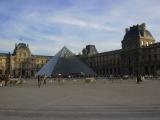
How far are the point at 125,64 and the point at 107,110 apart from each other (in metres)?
99.9

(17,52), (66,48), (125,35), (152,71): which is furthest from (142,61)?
(17,52)

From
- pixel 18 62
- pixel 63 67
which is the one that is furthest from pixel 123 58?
pixel 63 67

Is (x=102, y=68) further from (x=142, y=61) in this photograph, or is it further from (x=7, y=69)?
(x=7, y=69)

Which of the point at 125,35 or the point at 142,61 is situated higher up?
the point at 125,35

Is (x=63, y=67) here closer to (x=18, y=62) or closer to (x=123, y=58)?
(x=123, y=58)

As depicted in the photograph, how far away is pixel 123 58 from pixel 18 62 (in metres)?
54.0

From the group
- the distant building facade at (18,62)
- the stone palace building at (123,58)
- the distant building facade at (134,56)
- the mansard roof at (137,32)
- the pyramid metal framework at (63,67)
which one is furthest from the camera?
the distant building facade at (18,62)

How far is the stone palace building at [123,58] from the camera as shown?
A: 10056cm

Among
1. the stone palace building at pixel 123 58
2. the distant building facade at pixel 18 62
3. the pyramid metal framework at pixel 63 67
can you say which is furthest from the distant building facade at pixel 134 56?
the pyramid metal framework at pixel 63 67

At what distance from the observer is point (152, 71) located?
325 ft

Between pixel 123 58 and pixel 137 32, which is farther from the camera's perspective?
pixel 123 58

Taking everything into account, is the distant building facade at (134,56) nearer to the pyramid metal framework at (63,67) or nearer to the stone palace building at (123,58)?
the stone palace building at (123,58)

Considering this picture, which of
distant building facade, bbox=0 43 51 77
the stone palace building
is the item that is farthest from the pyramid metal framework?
distant building facade, bbox=0 43 51 77

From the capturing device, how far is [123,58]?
112m
